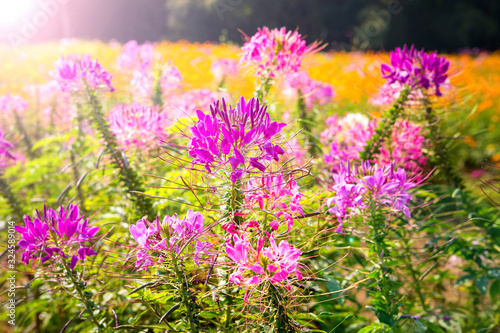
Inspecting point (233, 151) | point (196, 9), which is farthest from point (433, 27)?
point (233, 151)

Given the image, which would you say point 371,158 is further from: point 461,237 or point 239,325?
point 239,325

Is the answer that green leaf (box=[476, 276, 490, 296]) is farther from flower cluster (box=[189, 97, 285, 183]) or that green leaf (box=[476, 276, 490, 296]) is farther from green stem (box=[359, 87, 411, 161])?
flower cluster (box=[189, 97, 285, 183])

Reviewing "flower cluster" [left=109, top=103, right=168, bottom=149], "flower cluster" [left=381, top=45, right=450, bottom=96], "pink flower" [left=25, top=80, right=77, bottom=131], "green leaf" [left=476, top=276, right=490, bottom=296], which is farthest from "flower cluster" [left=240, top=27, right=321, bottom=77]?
"pink flower" [left=25, top=80, right=77, bottom=131]

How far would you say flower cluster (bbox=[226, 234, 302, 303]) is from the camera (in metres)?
0.81

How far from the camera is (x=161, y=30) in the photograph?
55.9 feet

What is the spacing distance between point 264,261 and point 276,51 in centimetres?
107

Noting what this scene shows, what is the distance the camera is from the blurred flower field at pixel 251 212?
2.93 ft

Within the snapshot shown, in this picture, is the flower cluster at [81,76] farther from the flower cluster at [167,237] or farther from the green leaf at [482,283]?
the green leaf at [482,283]

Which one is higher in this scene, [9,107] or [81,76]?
[81,76]

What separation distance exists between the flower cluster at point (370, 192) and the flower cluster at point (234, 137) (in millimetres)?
316

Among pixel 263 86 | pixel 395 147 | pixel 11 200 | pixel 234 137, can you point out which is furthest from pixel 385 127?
pixel 11 200

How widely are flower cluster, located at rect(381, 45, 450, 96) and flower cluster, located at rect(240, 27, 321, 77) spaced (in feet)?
1.21

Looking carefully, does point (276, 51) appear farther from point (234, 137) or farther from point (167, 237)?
→ point (167, 237)

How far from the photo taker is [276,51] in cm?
158
